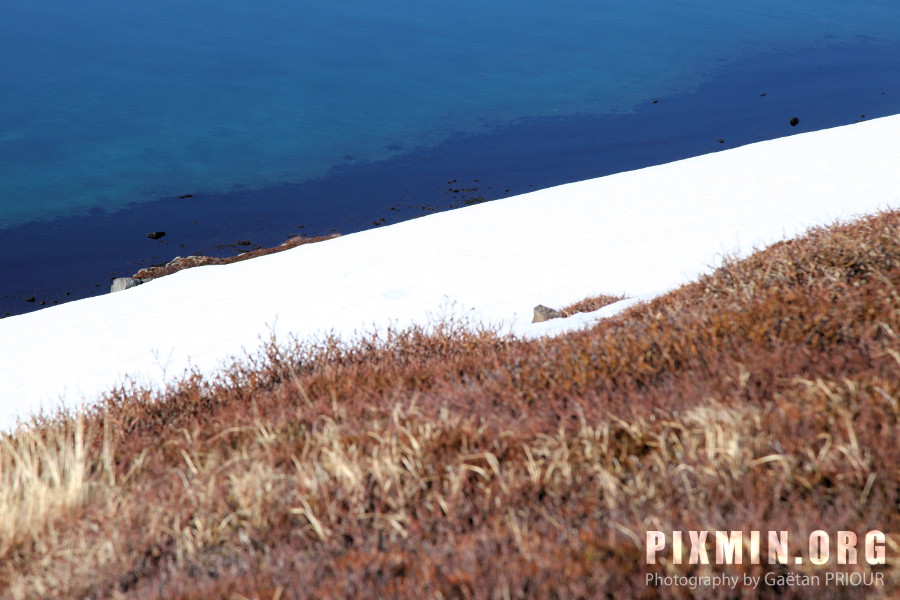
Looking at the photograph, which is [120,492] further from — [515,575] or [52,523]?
[515,575]

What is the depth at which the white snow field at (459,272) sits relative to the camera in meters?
13.9

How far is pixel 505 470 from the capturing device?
399 cm

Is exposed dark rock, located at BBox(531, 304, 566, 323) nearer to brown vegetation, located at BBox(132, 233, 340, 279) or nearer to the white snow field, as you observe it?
the white snow field

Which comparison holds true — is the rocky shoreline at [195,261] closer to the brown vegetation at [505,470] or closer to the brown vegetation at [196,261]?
the brown vegetation at [196,261]

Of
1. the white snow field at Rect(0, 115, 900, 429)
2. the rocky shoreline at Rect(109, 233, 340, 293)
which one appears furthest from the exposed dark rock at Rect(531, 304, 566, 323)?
the rocky shoreline at Rect(109, 233, 340, 293)

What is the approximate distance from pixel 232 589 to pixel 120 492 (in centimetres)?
179

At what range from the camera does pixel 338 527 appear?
3.71 metres

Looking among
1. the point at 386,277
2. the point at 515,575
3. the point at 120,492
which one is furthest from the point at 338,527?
the point at 386,277

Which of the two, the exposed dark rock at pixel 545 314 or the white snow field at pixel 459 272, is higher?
the white snow field at pixel 459 272

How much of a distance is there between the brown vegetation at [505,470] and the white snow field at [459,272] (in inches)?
154

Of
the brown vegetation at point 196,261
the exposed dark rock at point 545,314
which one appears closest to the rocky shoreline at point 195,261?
the brown vegetation at point 196,261

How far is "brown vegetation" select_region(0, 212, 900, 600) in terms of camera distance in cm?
316

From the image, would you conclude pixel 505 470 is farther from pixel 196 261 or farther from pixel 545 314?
pixel 196 261

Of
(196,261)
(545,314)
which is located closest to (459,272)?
(545,314)
